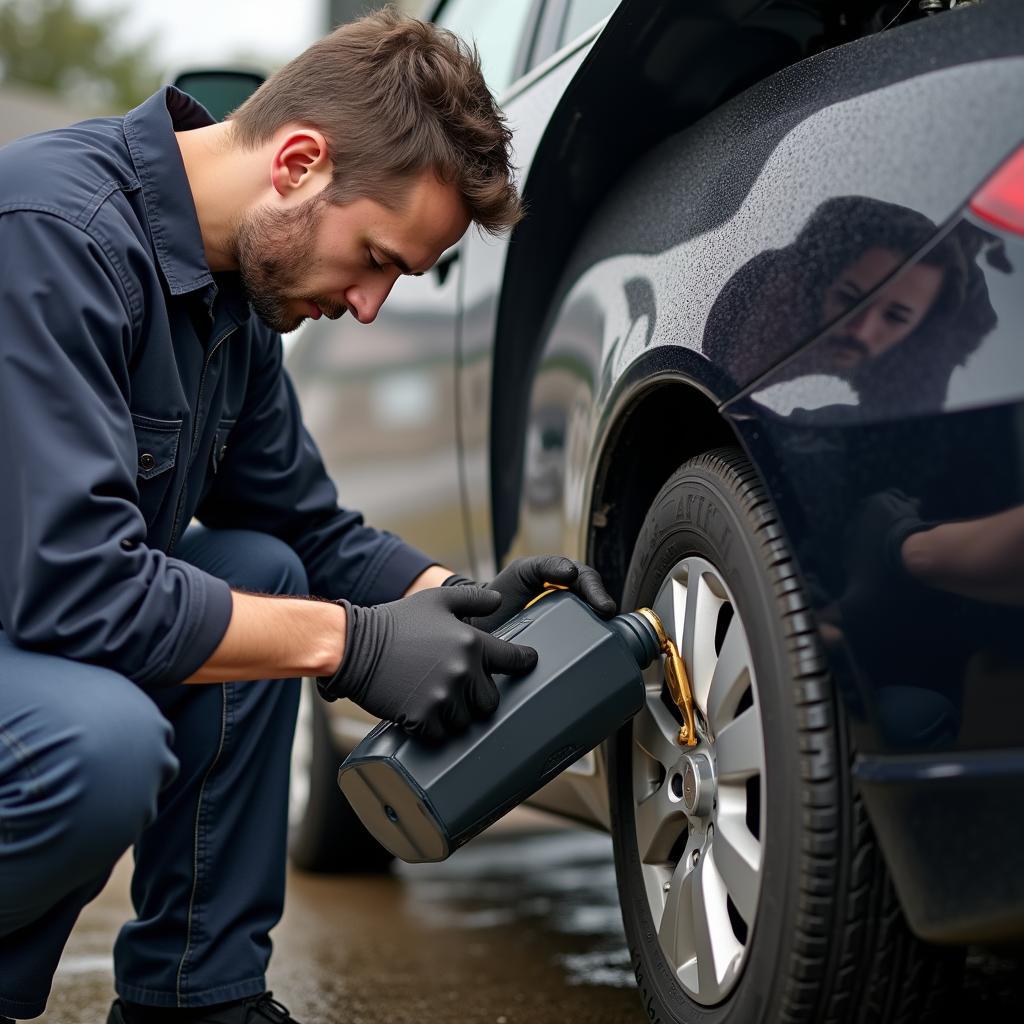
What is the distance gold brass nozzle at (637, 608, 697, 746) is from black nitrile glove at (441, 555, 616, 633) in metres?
Answer: 0.06

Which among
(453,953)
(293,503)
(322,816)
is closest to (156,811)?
(293,503)

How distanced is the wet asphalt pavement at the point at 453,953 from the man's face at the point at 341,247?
983 mm

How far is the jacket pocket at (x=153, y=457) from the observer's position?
5.01ft

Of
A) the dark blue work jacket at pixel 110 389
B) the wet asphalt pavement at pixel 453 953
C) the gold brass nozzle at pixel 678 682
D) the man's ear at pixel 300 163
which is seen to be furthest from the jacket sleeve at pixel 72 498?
the wet asphalt pavement at pixel 453 953

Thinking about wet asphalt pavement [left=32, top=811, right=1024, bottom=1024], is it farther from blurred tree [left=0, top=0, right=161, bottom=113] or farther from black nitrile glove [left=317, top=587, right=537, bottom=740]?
blurred tree [left=0, top=0, right=161, bottom=113]

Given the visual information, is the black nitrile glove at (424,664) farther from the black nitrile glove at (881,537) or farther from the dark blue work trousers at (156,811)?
the black nitrile glove at (881,537)

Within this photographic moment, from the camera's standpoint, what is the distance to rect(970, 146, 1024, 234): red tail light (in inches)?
39.2

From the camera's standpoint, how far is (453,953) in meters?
2.26

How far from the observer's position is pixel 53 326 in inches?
52.5

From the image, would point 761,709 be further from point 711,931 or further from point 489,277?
point 489,277

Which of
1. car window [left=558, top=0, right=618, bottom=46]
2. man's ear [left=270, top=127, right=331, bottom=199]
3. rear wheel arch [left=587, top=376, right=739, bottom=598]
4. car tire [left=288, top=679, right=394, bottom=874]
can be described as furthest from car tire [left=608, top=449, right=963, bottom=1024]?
car tire [left=288, top=679, right=394, bottom=874]

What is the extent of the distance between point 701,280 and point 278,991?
50.0 inches

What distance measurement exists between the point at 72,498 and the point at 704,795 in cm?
66

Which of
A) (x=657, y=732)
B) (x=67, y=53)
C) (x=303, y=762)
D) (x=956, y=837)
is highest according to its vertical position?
(x=956, y=837)
